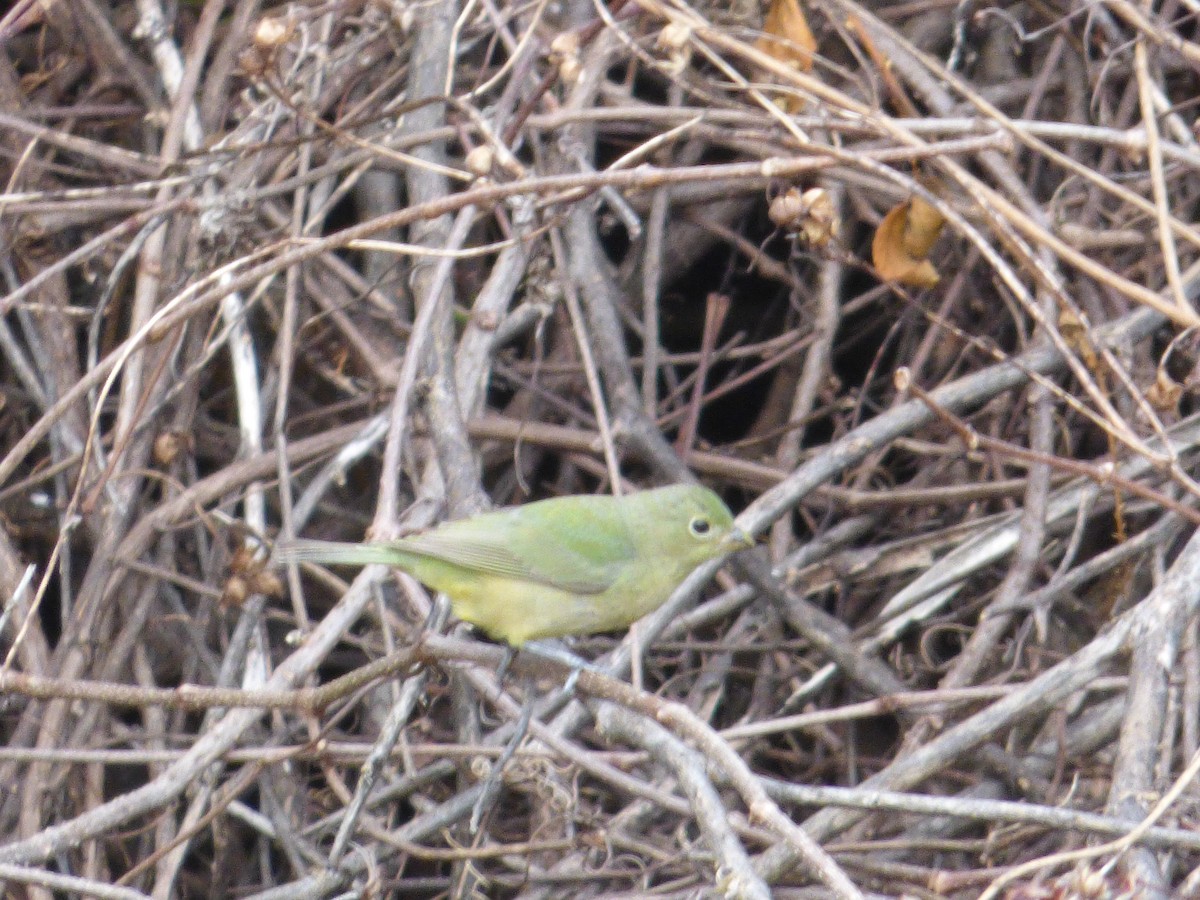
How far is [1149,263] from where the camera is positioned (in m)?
4.17

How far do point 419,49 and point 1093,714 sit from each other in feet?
8.46

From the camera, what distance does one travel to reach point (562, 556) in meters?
3.47

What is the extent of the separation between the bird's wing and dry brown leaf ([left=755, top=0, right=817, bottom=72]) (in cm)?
138

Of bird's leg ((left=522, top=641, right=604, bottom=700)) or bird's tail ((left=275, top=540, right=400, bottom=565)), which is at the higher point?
bird's tail ((left=275, top=540, right=400, bottom=565))

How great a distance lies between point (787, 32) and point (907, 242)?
68cm

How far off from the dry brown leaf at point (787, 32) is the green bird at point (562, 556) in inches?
49.4

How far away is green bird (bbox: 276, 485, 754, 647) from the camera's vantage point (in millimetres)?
3273

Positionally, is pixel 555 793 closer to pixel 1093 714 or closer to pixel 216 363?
pixel 1093 714

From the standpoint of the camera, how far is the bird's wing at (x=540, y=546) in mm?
3271

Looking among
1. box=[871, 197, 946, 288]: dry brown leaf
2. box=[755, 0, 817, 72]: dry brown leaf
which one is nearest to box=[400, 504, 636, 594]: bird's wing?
box=[871, 197, 946, 288]: dry brown leaf

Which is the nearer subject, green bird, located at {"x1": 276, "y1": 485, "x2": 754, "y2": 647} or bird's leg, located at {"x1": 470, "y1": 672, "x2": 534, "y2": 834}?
bird's leg, located at {"x1": 470, "y1": 672, "x2": 534, "y2": 834}

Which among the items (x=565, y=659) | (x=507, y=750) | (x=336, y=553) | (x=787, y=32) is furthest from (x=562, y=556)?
(x=787, y=32)

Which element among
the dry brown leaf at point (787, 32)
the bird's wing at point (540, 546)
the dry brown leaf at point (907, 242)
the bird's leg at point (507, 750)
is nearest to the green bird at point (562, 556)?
the bird's wing at point (540, 546)

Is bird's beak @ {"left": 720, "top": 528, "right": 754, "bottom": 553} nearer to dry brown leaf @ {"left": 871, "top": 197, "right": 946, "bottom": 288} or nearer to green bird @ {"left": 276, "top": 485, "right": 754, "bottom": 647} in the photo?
green bird @ {"left": 276, "top": 485, "right": 754, "bottom": 647}
